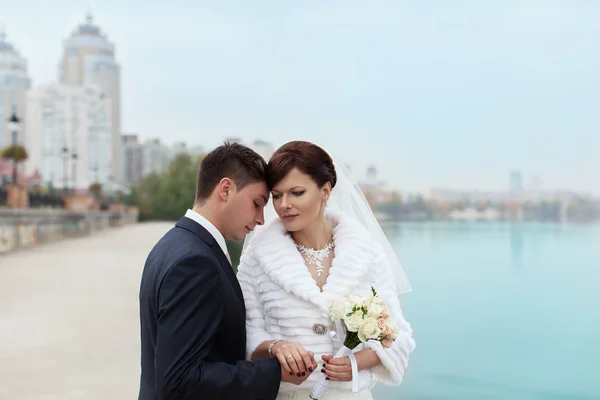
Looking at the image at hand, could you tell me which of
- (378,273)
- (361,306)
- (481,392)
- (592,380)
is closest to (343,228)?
(378,273)

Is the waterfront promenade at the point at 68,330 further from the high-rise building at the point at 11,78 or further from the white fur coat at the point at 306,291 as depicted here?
the high-rise building at the point at 11,78

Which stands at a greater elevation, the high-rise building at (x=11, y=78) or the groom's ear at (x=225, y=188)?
the high-rise building at (x=11, y=78)

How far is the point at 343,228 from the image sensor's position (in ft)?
6.40

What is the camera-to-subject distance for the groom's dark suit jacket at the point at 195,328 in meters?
1.40

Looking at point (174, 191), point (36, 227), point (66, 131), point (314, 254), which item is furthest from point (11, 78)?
point (314, 254)

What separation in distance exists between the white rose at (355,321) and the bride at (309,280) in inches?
5.7

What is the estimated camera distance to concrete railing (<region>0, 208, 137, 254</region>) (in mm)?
17234

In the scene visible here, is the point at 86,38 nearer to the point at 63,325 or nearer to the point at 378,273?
the point at 63,325

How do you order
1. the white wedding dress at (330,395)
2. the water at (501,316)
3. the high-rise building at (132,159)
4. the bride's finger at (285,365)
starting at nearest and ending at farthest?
the bride's finger at (285,365)
the white wedding dress at (330,395)
the water at (501,316)
the high-rise building at (132,159)

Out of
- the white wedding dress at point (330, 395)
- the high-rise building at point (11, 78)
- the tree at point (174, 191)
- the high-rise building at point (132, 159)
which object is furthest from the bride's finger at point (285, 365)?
the high-rise building at point (11, 78)

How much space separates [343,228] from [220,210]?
46 cm

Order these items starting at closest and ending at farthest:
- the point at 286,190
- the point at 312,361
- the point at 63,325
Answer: the point at 312,361
the point at 286,190
the point at 63,325

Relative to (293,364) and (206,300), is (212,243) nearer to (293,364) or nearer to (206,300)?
(206,300)

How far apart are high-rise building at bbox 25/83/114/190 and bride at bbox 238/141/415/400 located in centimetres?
6753
